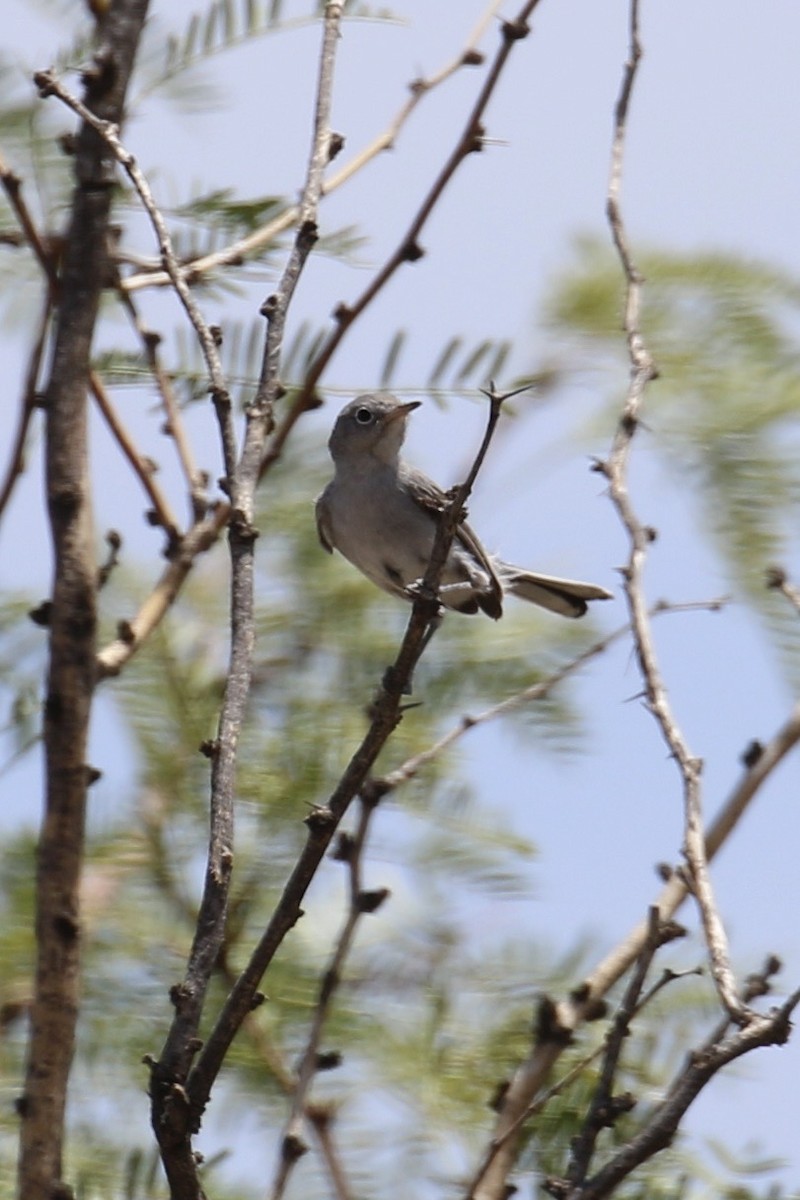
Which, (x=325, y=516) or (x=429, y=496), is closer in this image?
(x=325, y=516)

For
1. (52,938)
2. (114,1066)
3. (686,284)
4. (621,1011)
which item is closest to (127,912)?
(114,1066)

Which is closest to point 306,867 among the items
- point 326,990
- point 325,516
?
point 326,990

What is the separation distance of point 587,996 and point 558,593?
1.80 m

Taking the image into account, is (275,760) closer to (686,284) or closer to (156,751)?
(156,751)

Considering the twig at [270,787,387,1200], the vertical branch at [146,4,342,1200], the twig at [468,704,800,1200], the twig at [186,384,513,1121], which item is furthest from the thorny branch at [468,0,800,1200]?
the vertical branch at [146,4,342,1200]

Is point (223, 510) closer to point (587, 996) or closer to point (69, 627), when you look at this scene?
point (69, 627)

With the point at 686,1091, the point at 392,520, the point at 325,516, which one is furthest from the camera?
the point at 392,520

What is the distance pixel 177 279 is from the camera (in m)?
2.14

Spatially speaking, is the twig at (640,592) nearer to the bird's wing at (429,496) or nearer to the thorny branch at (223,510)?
the thorny branch at (223,510)

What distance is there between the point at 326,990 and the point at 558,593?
2036 millimetres

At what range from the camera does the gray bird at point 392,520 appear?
3.92 m

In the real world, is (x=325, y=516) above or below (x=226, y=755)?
below

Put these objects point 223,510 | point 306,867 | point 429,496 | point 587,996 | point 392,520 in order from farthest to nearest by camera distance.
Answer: point 429,496, point 392,520, point 223,510, point 587,996, point 306,867

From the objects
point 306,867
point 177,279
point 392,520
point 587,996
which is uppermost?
point 177,279
